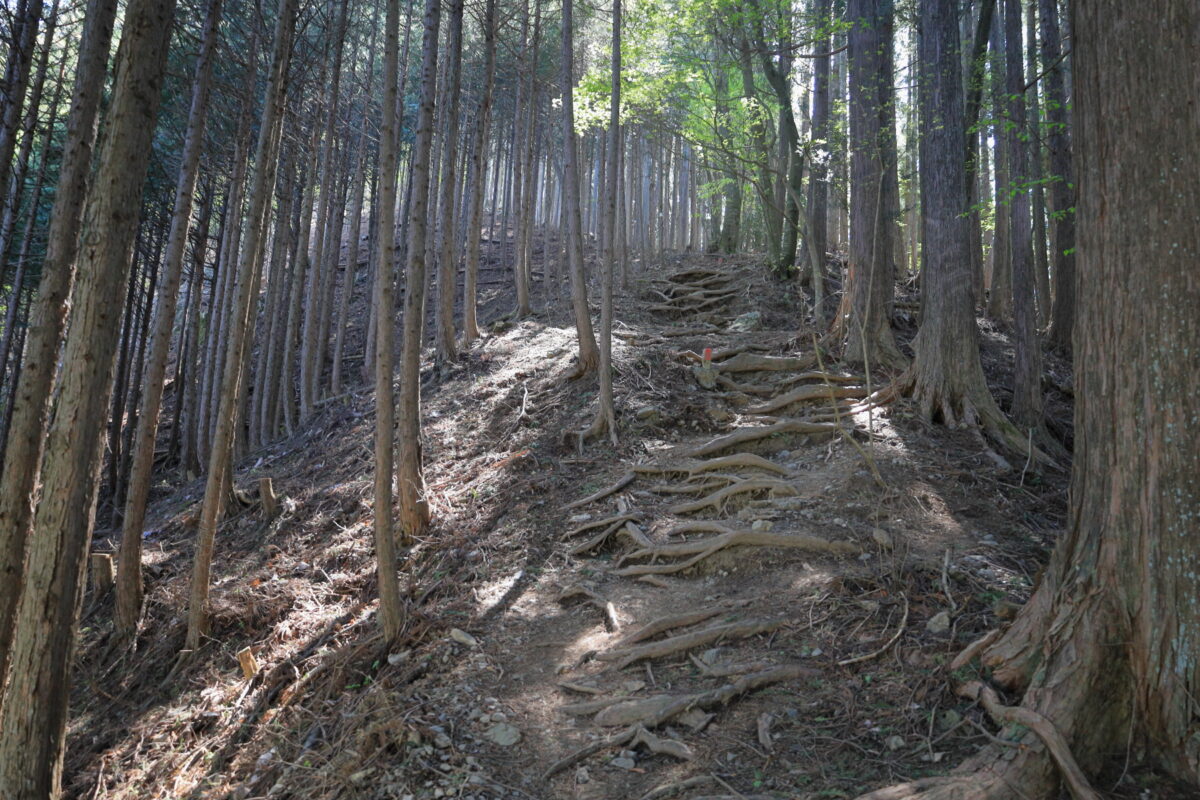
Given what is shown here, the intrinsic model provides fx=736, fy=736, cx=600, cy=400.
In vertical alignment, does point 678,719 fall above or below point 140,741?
above

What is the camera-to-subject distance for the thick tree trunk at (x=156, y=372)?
7816 mm

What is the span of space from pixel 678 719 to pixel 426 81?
19.7ft

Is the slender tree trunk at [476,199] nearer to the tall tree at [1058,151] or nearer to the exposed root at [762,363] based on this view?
the exposed root at [762,363]

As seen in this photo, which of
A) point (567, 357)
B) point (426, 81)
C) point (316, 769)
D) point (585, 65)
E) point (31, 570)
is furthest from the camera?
point (585, 65)

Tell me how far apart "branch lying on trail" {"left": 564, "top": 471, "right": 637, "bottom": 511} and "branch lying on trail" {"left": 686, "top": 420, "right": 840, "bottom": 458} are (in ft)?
2.74

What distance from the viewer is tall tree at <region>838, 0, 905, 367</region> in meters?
10.5

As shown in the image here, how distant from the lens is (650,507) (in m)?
7.91

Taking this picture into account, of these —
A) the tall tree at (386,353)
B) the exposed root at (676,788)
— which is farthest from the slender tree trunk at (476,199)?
the exposed root at (676,788)

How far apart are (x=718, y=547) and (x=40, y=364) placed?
17.9 feet

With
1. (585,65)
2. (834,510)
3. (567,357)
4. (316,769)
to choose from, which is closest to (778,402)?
(834,510)

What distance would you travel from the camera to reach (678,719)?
179 inches

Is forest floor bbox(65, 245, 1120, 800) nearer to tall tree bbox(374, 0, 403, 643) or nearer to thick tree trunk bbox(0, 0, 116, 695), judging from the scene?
tall tree bbox(374, 0, 403, 643)

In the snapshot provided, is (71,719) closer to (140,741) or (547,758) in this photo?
(140,741)

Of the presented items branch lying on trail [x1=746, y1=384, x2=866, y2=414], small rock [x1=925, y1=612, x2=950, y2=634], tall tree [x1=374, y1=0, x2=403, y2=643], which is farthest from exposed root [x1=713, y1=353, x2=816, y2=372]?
small rock [x1=925, y1=612, x2=950, y2=634]
